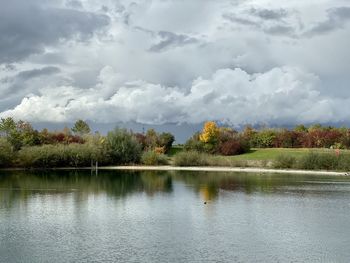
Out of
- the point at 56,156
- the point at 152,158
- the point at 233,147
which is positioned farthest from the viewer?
the point at 233,147

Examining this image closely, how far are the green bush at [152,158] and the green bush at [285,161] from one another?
2027cm

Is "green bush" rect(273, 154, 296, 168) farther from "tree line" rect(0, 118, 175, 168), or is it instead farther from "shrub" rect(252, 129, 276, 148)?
"shrub" rect(252, 129, 276, 148)

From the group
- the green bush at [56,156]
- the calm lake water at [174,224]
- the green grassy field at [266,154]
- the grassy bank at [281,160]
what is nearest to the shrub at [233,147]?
the green grassy field at [266,154]

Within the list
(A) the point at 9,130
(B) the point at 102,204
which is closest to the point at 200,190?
(B) the point at 102,204

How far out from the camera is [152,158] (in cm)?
9194

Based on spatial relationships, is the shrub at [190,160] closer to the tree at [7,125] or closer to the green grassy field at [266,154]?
the green grassy field at [266,154]

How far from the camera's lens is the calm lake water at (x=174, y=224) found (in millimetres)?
23422

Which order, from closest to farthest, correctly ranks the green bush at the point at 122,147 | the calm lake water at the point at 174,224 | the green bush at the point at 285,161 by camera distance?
the calm lake water at the point at 174,224
the green bush at the point at 285,161
the green bush at the point at 122,147

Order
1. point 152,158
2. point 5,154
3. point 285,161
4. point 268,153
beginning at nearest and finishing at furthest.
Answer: point 5,154, point 285,161, point 152,158, point 268,153

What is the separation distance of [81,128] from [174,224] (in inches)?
3845

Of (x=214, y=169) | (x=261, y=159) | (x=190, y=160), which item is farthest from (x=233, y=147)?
(x=214, y=169)

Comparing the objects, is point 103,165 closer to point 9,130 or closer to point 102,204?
point 9,130

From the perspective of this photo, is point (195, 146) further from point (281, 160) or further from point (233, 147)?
point (281, 160)

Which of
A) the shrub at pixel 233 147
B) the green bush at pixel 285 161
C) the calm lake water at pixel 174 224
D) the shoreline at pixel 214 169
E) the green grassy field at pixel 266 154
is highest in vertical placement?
the shrub at pixel 233 147
